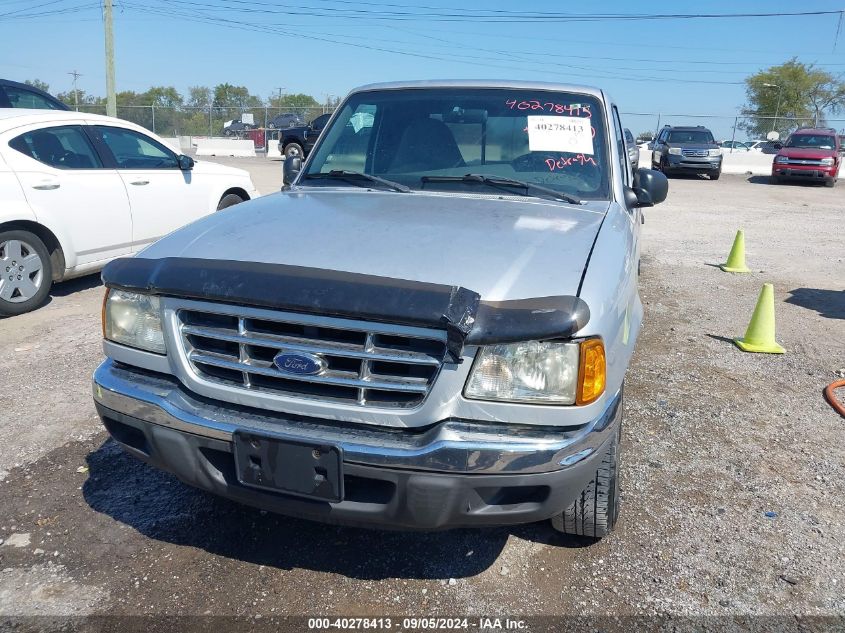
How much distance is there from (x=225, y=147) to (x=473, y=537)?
3356 centimetres

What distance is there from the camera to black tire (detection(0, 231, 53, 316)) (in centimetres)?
563

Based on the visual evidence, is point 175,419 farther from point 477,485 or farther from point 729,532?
point 729,532

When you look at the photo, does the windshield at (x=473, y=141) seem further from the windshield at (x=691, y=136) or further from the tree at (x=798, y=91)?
the tree at (x=798, y=91)

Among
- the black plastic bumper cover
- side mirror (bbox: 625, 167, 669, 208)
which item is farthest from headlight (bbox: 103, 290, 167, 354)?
side mirror (bbox: 625, 167, 669, 208)

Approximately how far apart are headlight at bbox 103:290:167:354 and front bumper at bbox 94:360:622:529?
6.5 inches

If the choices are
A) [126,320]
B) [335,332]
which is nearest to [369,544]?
[335,332]

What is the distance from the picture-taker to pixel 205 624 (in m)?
2.41

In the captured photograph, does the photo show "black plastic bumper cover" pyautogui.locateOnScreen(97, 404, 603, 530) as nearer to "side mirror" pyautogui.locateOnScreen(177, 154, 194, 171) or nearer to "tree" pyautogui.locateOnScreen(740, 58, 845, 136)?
"side mirror" pyautogui.locateOnScreen(177, 154, 194, 171)

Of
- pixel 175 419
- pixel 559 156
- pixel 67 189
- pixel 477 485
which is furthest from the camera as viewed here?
pixel 67 189

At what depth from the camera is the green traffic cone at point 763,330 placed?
5512mm

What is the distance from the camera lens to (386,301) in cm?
211

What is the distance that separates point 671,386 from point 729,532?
1.81 metres

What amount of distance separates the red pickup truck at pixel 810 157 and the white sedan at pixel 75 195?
21057 millimetres

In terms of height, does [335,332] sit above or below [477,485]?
above
